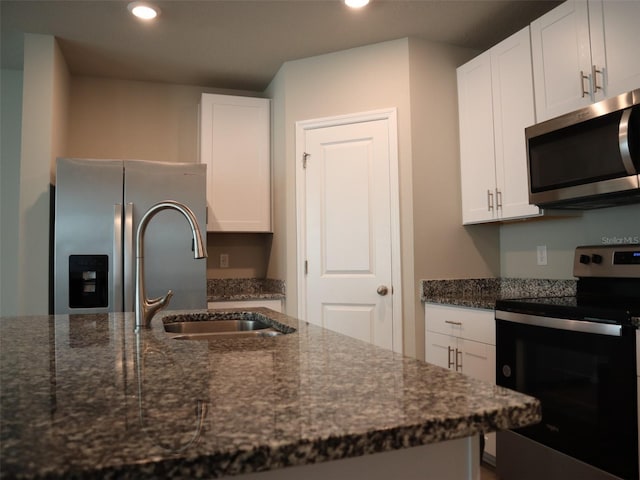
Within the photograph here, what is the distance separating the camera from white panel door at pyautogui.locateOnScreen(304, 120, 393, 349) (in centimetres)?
303

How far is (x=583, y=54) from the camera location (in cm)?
220

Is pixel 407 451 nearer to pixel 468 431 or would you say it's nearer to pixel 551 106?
pixel 468 431

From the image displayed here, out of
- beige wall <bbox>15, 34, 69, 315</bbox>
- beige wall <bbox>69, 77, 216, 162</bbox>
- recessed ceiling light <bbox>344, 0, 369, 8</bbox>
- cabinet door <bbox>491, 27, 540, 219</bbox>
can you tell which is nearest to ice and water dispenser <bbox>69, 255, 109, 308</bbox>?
beige wall <bbox>15, 34, 69, 315</bbox>

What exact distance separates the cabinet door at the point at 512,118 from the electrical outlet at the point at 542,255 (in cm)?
34

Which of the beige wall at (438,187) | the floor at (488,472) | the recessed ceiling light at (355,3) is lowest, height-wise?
the floor at (488,472)

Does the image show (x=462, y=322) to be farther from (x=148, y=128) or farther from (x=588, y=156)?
(x=148, y=128)

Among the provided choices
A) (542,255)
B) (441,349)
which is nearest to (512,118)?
(542,255)

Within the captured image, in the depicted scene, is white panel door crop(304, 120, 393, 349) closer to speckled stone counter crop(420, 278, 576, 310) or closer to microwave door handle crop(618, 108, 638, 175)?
speckled stone counter crop(420, 278, 576, 310)

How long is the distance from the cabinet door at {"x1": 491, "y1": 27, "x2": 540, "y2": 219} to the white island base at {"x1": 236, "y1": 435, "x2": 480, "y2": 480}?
6.96 ft

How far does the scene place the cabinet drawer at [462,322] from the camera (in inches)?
94.0

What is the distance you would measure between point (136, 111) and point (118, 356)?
3200 millimetres

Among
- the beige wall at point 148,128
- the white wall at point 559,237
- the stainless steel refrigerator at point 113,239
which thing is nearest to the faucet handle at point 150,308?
the stainless steel refrigerator at point 113,239

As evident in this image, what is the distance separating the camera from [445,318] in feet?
8.96

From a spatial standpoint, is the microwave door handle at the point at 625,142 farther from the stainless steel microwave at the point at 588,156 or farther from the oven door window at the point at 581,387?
the oven door window at the point at 581,387
